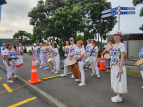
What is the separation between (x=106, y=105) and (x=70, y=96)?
119 cm

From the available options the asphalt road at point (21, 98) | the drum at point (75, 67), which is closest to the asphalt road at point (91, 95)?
the asphalt road at point (21, 98)

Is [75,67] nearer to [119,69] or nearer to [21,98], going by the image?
[119,69]

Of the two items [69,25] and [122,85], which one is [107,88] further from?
[69,25]

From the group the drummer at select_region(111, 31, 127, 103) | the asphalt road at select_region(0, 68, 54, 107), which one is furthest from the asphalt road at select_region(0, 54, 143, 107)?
the asphalt road at select_region(0, 68, 54, 107)

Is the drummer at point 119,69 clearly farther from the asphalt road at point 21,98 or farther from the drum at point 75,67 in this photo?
the asphalt road at point 21,98

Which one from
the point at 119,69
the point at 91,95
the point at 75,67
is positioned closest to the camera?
the point at 119,69

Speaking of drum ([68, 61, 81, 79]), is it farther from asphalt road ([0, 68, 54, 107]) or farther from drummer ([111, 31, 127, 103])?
drummer ([111, 31, 127, 103])

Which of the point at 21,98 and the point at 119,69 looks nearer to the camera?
the point at 119,69

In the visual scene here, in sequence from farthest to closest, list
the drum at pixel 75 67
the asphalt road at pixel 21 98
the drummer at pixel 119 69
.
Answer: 1. the drum at pixel 75 67
2. the asphalt road at pixel 21 98
3. the drummer at pixel 119 69

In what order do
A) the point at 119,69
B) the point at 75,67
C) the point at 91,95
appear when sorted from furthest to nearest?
the point at 75,67, the point at 91,95, the point at 119,69

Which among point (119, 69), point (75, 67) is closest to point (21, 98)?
point (75, 67)

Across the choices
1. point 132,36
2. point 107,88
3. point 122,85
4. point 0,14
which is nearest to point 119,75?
point 122,85

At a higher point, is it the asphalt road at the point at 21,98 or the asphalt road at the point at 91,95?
the asphalt road at the point at 91,95

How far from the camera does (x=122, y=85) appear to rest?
10.7ft
